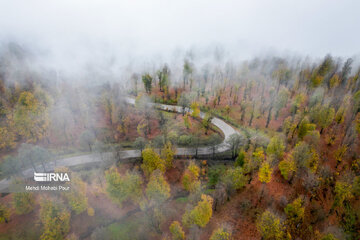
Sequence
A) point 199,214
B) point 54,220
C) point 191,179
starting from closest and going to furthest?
point 54,220 < point 199,214 < point 191,179

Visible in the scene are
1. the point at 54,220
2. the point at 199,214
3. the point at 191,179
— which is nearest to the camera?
the point at 54,220

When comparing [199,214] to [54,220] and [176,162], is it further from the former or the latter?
[54,220]

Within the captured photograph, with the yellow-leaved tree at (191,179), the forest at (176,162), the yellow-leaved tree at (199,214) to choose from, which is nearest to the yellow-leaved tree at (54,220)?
the forest at (176,162)

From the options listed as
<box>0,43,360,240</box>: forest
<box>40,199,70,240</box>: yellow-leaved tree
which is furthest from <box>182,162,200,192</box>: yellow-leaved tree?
<box>40,199,70,240</box>: yellow-leaved tree

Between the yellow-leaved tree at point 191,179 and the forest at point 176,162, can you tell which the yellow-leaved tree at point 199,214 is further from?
the yellow-leaved tree at point 191,179

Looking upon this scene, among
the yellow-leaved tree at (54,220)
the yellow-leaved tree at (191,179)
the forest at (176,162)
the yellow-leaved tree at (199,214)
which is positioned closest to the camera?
the yellow-leaved tree at (54,220)

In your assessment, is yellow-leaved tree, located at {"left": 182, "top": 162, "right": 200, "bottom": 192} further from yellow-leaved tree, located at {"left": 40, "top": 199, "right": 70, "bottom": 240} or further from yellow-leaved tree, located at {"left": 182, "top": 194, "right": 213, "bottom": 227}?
yellow-leaved tree, located at {"left": 40, "top": 199, "right": 70, "bottom": 240}

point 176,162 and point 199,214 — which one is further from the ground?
point 199,214

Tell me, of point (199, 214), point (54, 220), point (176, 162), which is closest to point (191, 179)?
point (199, 214)

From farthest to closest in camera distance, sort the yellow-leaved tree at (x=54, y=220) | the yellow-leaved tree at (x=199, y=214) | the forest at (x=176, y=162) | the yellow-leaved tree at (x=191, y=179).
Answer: the yellow-leaved tree at (x=191, y=179), the forest at (x=176, y=162), the yellow-leaved tree at (x=199, y=214), the yellow-leaved tree at (x=54, y=220)
